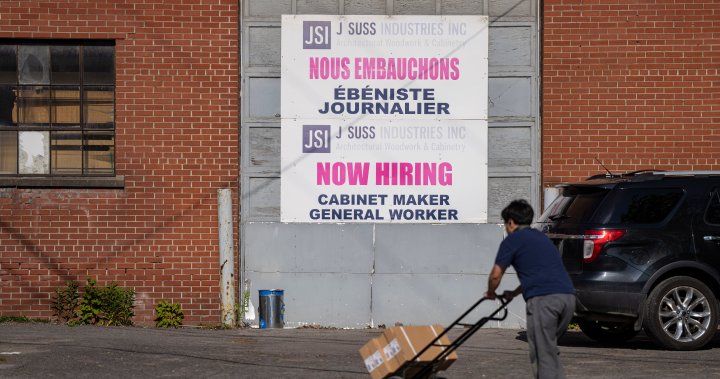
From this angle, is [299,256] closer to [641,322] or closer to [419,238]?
[419,238]

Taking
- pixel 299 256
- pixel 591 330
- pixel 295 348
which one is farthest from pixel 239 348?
pixel 591 330

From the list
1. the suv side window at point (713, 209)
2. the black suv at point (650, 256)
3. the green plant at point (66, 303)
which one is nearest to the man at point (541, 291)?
the black suv at point (650, 256)

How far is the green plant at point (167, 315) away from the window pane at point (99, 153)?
194cm

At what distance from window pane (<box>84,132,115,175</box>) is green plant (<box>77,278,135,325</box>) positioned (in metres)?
1.51

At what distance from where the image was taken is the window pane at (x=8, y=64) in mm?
15656

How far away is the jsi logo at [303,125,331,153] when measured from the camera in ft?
51.0

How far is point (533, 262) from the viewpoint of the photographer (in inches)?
332

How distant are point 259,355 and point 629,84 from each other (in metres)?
6.61

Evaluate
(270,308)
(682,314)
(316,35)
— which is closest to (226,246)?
(270,308)

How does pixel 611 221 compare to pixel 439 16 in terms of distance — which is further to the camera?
pixel 439 16

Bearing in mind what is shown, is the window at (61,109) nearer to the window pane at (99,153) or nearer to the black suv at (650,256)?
the window pane at (99,153)

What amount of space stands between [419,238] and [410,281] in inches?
23.0

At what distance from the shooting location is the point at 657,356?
11.9m

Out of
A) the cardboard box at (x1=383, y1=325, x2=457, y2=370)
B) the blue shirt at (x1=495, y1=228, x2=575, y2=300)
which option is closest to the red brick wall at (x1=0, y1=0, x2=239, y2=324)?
the cardboard box at (x1=383, y1=325, x2=457, y2=370)
